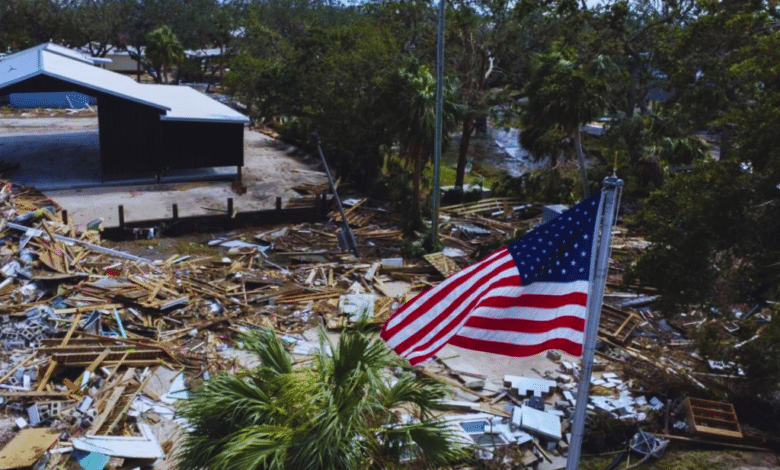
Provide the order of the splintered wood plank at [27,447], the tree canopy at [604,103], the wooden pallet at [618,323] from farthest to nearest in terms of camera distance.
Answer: the wooden pallet at [618,323] < the tree canopy at [604,103] < the splintered wood plank at [27,447]

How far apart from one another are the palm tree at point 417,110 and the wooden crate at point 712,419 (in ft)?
41.3

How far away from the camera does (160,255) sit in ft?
70.3

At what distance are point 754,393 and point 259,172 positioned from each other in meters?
24.1

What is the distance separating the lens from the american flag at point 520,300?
697 centimetres

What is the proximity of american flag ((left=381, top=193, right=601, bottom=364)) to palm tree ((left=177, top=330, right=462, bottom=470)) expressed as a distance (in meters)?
0.52

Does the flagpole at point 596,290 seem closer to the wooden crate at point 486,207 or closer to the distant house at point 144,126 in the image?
the wooden crate at point 486,207

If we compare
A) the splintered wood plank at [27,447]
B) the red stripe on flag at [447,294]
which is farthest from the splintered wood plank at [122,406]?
the red stripe on flag at [447,294]

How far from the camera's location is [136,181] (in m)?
29.5

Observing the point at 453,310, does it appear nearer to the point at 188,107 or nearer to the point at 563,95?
the point at 563,95

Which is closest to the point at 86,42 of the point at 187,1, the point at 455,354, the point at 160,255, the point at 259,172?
the point at 187,1

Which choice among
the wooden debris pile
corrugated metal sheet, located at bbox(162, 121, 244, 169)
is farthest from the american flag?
corrugated metal sheet, located at bbox(162, 121, 244, 169)

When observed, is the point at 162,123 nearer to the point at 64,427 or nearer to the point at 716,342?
the point at 64,427

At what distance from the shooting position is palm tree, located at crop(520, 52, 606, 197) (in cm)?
2320

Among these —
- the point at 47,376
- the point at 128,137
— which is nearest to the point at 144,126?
the point at 128,137
